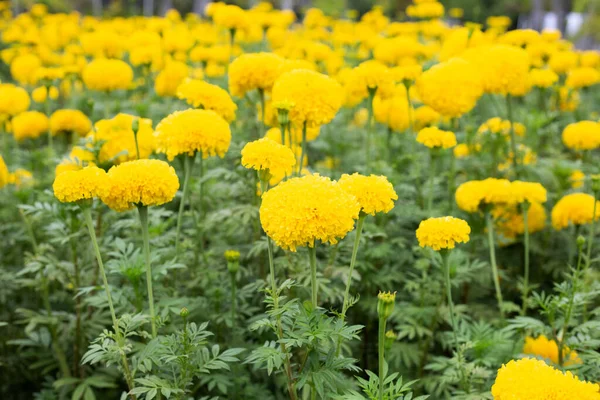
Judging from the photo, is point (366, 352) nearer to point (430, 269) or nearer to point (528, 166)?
point (430, 269)

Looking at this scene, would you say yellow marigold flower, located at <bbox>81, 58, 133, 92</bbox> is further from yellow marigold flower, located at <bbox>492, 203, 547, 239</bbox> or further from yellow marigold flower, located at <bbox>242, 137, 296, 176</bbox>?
yellow marigold flower, located at <bbox>492, 203, 547, 239</bbox>

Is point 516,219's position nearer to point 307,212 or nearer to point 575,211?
point 575,211

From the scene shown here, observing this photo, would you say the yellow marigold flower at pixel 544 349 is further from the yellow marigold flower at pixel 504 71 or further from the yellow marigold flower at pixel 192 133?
the yellow marigold flower at pixel 192 133

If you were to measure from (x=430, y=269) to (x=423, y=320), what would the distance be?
495 mm

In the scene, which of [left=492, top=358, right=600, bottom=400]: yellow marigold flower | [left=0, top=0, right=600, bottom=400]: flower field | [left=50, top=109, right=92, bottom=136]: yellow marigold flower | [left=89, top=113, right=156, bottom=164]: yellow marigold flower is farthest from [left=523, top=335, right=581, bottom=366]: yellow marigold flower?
[left=50, top=109, right=92, bottom=136]: yellow marigold flower

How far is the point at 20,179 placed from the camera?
11.9 ft

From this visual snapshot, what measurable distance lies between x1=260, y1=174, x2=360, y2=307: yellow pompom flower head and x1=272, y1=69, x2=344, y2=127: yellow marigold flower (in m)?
0.75

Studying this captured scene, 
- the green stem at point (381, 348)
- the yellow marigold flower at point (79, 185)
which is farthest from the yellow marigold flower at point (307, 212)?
the yellow marigold flower at point (79, 185)

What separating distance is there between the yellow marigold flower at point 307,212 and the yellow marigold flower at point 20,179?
2.25 m

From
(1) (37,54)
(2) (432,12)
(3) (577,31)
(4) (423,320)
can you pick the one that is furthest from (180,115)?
(3) (577,31)

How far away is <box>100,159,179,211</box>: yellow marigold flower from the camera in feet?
6.31

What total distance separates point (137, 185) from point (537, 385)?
1.32 meters

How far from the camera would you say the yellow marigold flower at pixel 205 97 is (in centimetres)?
267

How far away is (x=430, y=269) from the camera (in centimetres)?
336
